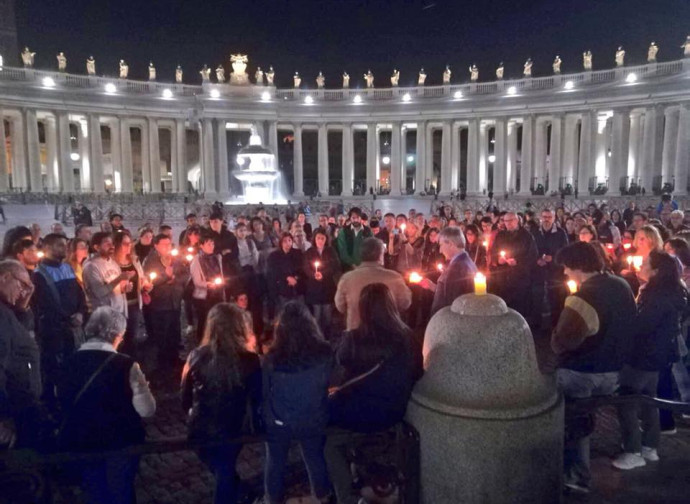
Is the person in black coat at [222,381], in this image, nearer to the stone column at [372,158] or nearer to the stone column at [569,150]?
the stone column at [569,150]

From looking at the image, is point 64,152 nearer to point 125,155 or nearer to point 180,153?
point 125,155

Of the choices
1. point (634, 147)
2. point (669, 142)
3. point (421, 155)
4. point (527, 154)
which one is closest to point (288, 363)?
point (669, 142)

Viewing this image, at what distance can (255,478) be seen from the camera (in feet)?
20.1

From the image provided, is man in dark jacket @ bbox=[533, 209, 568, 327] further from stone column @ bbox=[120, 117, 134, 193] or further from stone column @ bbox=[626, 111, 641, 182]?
stone column @ bbox=[120, 117, 134, 193]

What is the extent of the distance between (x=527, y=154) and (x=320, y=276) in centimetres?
4898

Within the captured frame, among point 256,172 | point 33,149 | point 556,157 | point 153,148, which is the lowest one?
point 256,172

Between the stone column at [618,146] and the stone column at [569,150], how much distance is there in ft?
13.5

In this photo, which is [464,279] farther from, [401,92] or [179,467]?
[401,92]

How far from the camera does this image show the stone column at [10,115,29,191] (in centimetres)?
5525

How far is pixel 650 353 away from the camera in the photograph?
5859 mm

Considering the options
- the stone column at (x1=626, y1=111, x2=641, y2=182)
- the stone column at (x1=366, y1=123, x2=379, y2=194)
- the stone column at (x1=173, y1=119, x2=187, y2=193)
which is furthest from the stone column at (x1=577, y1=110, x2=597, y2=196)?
the stone column at (x1=173, y1=119, x2=187, y2=193)

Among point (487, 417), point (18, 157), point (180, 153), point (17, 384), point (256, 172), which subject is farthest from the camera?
point (180, 153)

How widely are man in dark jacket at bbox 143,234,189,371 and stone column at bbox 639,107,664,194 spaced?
158ft

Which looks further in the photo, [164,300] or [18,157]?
[18,157]
